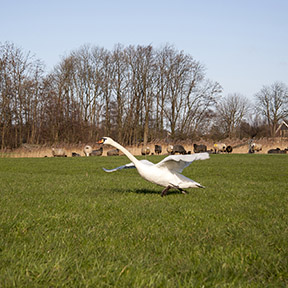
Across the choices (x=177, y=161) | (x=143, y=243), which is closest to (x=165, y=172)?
(x=177, y=161)

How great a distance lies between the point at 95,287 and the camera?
97.7 inches

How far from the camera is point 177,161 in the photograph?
6516mm

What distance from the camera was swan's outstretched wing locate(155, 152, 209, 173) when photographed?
20.1 feet

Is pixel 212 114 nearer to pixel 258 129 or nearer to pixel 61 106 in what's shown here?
pixel 61 106

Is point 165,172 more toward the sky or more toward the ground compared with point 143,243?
more toward the sky

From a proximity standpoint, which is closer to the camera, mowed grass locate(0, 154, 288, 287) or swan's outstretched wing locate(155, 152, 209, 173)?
mowed grass locate(0, 154, 288, 287)

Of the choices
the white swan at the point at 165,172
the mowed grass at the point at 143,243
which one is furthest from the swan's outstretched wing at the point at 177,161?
the mowed grass at the point at 143,243

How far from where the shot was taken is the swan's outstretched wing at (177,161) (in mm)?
6141

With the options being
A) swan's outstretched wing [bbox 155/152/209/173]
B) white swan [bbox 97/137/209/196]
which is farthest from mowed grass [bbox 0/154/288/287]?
swan's outstretched wing [bbox 155/152/209/173]

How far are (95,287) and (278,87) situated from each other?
78.3 metres

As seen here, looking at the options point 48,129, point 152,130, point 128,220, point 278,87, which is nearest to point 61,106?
point 48,129

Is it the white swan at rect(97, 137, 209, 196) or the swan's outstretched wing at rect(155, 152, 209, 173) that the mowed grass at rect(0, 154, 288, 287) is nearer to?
the white swan at rect(97, 137, 209, 196)

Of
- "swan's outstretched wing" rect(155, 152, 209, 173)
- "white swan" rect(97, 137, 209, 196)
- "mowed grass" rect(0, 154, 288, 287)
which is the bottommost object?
"mowed grass" rect(0, 154, 288, 287)

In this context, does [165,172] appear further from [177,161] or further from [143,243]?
[143,243]
